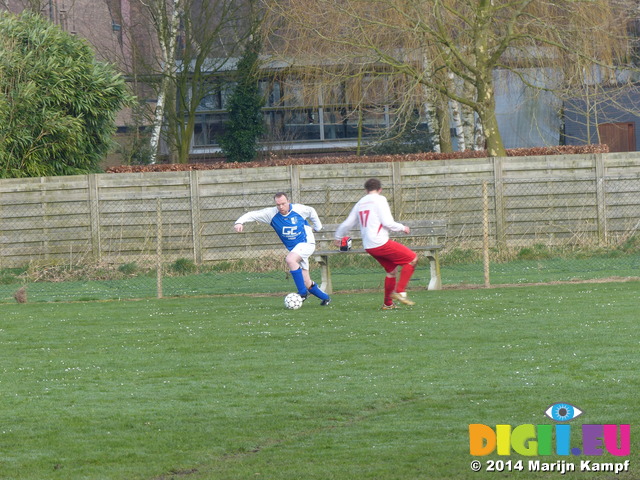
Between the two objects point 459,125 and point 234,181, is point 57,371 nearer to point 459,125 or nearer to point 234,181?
point 234,181

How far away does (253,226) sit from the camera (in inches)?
799

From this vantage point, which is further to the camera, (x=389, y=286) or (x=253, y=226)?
(x=253, y=226)

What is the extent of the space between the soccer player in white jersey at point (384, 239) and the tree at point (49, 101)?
37.3 feet

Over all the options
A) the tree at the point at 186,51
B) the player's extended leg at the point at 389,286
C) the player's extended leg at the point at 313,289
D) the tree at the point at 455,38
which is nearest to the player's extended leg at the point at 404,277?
the player's extended leg at the point at 389,286

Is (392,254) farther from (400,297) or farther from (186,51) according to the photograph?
(186,51)

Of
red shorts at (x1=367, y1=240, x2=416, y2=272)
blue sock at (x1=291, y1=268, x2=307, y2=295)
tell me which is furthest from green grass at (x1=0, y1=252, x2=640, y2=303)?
red shorts at (x1=367, y1=240, x2=416, y2=272)

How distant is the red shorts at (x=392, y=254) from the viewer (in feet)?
40.3

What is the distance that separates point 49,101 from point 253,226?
562 centimetres

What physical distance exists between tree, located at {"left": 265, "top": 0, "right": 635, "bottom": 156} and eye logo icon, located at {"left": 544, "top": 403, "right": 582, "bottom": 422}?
14.0m

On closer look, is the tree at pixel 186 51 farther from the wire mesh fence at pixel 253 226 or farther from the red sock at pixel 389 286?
the red sock at pixel 389 286

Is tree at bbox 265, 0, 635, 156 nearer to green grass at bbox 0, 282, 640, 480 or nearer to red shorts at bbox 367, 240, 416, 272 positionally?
red shorts at bbox 367, 240, 416, 272

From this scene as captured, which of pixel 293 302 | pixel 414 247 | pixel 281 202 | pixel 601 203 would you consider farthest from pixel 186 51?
pixel 293 302

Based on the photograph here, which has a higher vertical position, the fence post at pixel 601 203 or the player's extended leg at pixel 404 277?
the fence post at pixel 601 203

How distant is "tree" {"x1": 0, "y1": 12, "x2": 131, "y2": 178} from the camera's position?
21375mm
